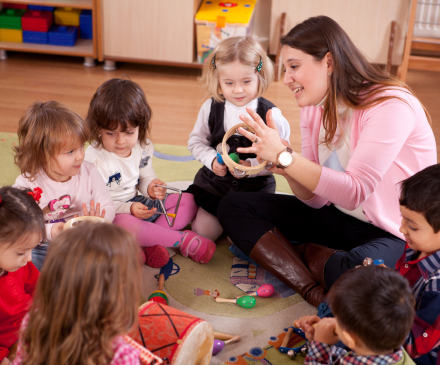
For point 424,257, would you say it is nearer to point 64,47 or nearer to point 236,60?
point 236,60

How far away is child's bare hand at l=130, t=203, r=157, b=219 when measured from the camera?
167 cm

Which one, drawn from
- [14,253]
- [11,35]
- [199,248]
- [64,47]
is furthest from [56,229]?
[11,35]

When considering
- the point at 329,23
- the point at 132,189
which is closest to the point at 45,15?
the point at 132,189

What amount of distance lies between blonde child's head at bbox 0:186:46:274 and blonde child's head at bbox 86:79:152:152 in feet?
1.47

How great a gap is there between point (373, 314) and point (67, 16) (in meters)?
3.09

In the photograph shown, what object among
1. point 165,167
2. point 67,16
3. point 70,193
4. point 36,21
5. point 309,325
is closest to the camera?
point 309,325

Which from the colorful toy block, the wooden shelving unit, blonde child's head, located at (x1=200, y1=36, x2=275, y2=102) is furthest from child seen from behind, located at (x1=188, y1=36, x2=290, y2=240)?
the colorful toy block

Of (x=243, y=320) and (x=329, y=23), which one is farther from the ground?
(x=329, y=23)

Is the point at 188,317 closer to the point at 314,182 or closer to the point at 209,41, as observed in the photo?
the point at 314,182

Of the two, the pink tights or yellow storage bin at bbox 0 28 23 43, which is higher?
yellow storage bin at bbox 0 28 23 43

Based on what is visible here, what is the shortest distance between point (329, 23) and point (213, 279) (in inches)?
33.5

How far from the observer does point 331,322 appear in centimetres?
111

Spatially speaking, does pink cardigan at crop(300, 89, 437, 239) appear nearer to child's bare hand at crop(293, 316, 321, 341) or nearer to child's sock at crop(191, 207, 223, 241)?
child's bare hand at crop(293, 316, 321, 341)

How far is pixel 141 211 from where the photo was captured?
1670 millimetres
